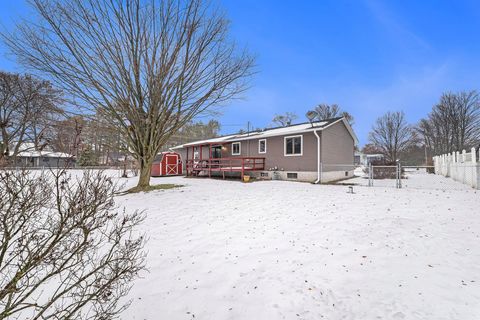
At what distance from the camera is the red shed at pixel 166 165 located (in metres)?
20.8

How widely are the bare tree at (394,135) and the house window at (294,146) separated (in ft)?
68.7

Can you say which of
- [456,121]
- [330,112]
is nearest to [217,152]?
[330,112]

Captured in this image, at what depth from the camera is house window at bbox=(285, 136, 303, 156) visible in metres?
13.8

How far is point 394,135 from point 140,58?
102 ft

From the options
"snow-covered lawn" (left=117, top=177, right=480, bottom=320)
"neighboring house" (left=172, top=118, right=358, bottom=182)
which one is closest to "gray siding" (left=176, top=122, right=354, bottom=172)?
"neighboring house" (left=172, top=118, right=358, bottom=182)

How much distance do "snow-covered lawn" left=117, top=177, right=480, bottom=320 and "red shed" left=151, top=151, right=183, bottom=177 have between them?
1523 cm

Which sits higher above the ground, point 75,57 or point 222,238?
point 75,57

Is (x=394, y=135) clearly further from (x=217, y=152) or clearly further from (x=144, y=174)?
(x=144, y=174)

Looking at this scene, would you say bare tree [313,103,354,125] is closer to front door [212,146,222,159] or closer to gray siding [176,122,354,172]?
gray siding [176,122,354,172]

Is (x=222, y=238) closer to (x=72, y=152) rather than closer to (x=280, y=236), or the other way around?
(x=280, y=236)

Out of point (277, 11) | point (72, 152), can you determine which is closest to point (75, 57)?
point (72, 152)

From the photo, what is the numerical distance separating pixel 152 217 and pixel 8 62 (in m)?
9.12

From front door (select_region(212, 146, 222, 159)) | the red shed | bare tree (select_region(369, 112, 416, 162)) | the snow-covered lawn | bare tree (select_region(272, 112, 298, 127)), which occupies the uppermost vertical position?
bare tree (select_region(272, 112, 298, 127))

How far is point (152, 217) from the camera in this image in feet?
19.9
